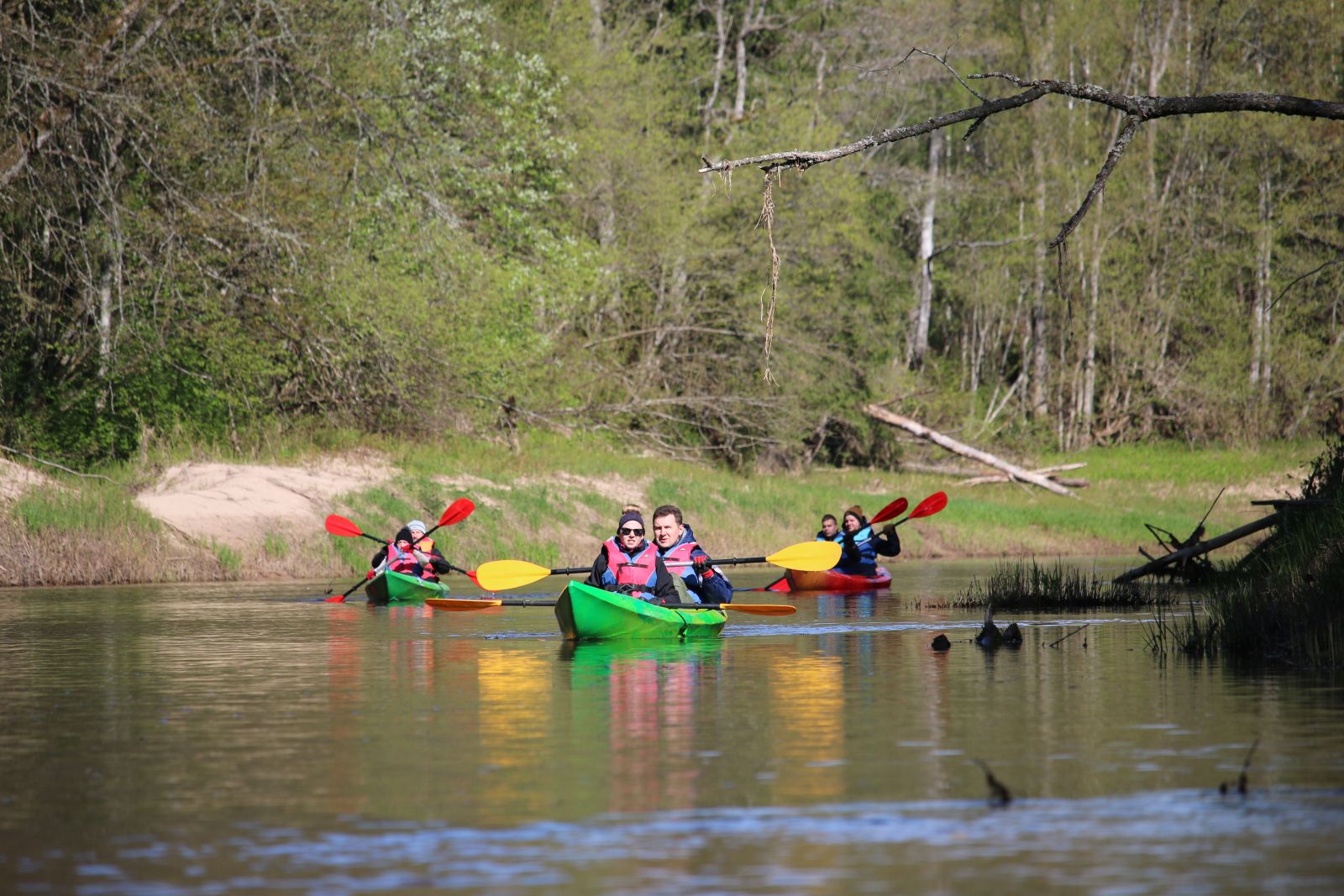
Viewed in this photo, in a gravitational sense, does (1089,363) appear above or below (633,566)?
above

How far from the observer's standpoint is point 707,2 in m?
41.9

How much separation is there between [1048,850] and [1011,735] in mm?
2773

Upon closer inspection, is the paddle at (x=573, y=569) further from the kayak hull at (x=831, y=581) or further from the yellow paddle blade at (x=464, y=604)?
the kayak hull at (x=831, y=581)

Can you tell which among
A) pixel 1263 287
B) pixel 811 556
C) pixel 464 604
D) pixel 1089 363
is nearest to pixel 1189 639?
pixel 811 556

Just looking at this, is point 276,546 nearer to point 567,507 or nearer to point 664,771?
point 567,507

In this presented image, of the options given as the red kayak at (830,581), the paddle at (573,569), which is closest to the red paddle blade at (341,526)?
the paddle at (573,569)

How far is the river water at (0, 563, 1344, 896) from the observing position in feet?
20.4

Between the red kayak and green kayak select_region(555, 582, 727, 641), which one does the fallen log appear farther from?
the red kayak

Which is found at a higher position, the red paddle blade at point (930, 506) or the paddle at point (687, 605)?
the red paddle blade at point (930, 506)

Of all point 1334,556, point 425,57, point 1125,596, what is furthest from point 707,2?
point 1334,556

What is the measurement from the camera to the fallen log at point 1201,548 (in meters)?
16.1

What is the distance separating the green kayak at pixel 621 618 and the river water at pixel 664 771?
46 cm

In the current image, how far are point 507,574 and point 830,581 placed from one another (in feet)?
21.5

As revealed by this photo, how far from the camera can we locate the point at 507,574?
17406 mm
